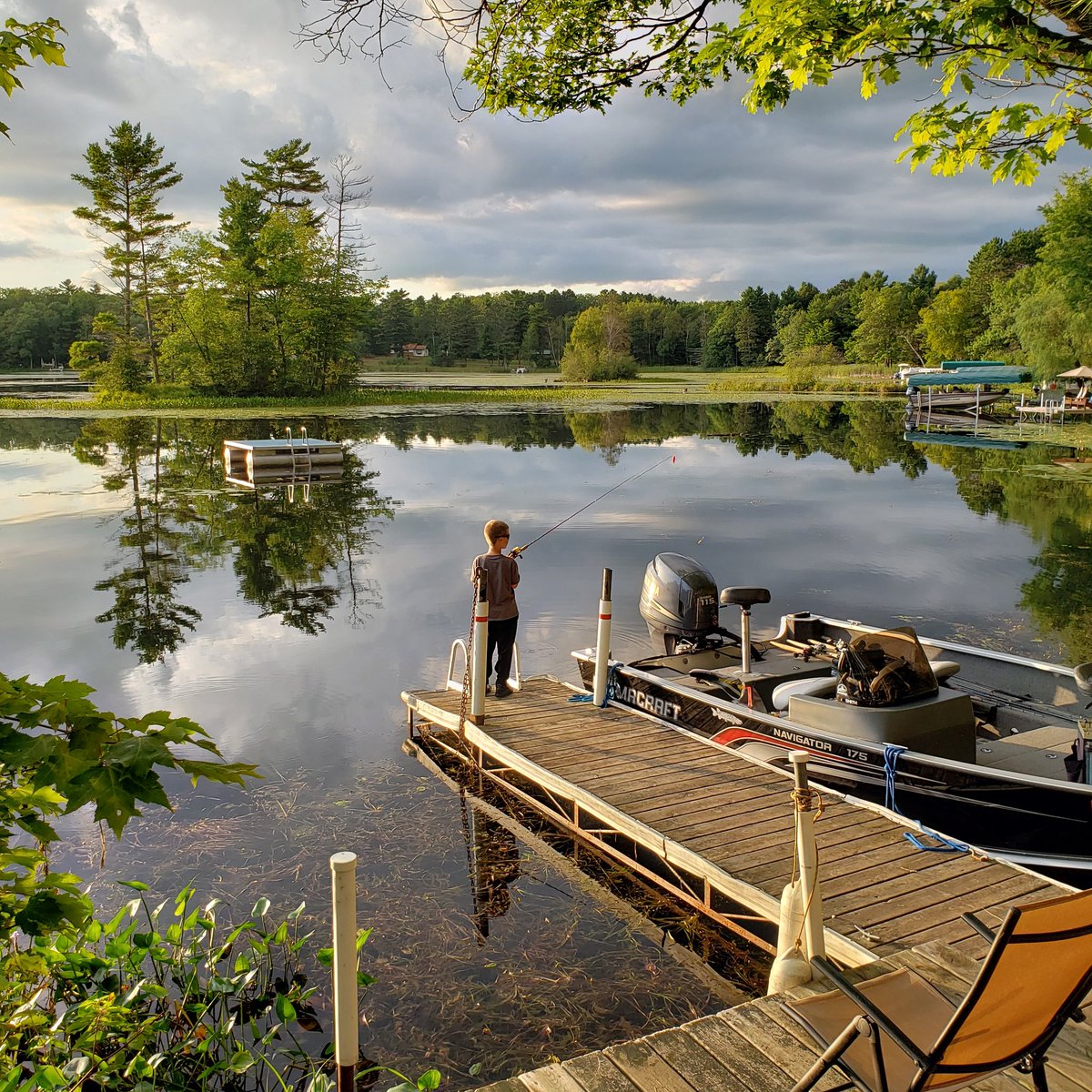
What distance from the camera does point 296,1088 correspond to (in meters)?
3.92

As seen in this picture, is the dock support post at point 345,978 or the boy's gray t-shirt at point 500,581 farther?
the boy's gray t-shirt at point 500,581

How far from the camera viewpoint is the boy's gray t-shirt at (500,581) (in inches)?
301

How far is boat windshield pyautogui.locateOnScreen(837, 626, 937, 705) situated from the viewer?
6.00 m

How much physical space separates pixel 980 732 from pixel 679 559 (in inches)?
119

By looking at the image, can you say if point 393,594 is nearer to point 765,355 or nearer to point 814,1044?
point 814,1044

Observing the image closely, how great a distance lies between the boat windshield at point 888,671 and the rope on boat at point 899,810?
345mm

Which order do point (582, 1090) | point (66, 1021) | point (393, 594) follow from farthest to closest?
point (393, 594) → point (66, 1021) → point (582, 1090)

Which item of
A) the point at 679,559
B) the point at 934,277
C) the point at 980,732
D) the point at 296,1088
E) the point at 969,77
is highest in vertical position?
the point at 934,277

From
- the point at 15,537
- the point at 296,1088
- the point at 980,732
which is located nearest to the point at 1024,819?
the point at 980,732

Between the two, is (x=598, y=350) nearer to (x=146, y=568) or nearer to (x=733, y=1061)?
(x=146, y=568)

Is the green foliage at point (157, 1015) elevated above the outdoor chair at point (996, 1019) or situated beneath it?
situated beneath

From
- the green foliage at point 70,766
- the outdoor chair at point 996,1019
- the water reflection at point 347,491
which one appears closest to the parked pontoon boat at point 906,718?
the outdoor chair at point 996,1019

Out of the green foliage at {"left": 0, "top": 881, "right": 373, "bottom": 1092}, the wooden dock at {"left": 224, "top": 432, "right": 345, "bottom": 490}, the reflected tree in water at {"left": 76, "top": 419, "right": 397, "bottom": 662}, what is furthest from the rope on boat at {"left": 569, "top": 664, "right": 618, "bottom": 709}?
the wooden dock at {"left": 224, "top": 432, "right": 345, "bottom": 490}

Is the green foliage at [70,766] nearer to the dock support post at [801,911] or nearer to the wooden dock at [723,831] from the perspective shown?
the dock support post at [801,911]
